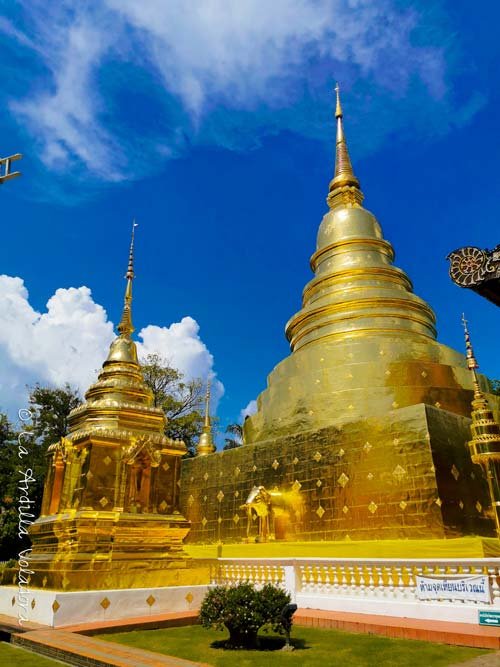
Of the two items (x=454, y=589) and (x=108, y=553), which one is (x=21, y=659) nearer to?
(x=108, y=553)

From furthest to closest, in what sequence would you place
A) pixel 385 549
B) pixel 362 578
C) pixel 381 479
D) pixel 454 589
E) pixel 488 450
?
1. pixel 381 479
2. pixel 488 450
3. pixel 385 549
4. pixel 362 578
5. pixel 454 589

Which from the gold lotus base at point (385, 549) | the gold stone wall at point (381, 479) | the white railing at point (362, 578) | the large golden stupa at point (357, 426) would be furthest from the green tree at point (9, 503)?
the white railing at point (362, 578)

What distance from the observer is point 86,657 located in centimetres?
548

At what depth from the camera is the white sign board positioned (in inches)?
287

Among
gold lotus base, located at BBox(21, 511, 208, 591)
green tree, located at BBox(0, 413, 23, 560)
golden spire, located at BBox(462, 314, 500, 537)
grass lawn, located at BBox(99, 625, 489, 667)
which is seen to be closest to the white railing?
grass lawn, located at BBox(99, 625, 489, 667)

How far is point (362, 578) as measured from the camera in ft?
28.9

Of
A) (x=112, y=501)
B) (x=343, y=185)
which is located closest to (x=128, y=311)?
(x=112, y=501)

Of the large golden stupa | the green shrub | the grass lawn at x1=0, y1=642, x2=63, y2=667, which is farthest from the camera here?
the large golden stupa

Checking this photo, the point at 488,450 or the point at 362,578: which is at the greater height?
the point at 488,450

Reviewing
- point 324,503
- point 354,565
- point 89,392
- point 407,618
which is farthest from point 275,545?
point 89,392

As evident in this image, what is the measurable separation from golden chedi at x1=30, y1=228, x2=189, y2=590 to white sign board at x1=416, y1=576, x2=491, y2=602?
4.70 m

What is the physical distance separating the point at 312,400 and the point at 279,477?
2426mm

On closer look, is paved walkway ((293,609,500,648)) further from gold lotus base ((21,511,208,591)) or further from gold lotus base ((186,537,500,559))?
gold lotus base ((21,511,208,591))

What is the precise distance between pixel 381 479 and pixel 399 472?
0.50 meters
